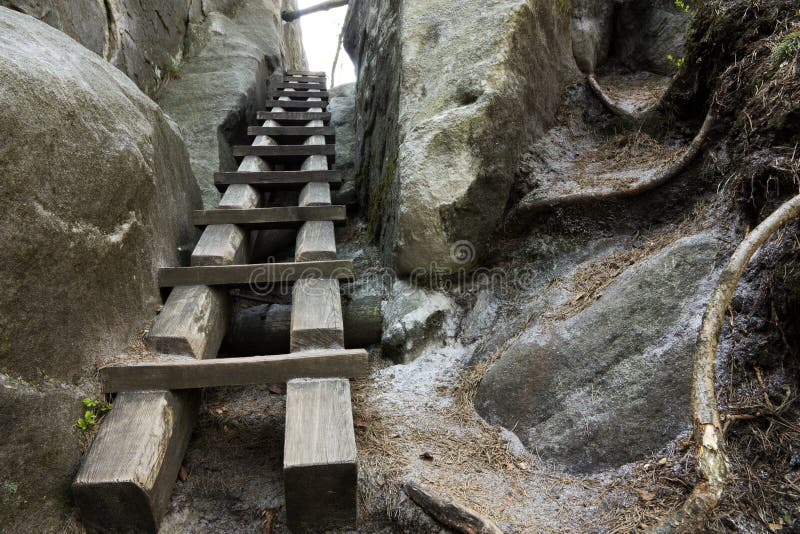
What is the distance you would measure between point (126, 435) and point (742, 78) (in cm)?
301

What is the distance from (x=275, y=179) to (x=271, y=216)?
59 centimetres

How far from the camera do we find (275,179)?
3387 mm

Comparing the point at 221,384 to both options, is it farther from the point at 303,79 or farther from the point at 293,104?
the point at 303,79

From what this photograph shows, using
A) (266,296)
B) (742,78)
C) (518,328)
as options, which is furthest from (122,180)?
(742,78)

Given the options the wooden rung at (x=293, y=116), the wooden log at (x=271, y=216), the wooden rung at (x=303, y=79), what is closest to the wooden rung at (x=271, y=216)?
the wooden log at (x=271, y=216)

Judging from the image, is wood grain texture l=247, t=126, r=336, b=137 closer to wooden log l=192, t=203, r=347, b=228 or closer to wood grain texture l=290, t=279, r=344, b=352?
wooden log l=192, t=203, r=347, b=228

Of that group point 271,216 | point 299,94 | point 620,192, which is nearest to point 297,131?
point 299,94

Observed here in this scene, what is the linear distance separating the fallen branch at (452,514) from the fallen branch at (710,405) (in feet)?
1.54

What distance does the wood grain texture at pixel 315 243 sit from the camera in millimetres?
2592

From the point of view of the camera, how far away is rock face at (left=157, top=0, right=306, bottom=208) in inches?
162

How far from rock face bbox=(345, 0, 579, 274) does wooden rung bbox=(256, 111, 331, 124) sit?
105cm

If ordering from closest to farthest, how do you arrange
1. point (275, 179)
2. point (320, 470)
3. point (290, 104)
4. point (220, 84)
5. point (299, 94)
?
point (320, 470)
point (275, 179)
point (220, 84)
point (290, 104)
point (299, 94)

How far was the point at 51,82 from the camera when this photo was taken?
1833 millimetres

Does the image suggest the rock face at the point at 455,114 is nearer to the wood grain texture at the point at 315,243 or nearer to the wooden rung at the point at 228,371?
the wood grain texture at the point at 315,243
